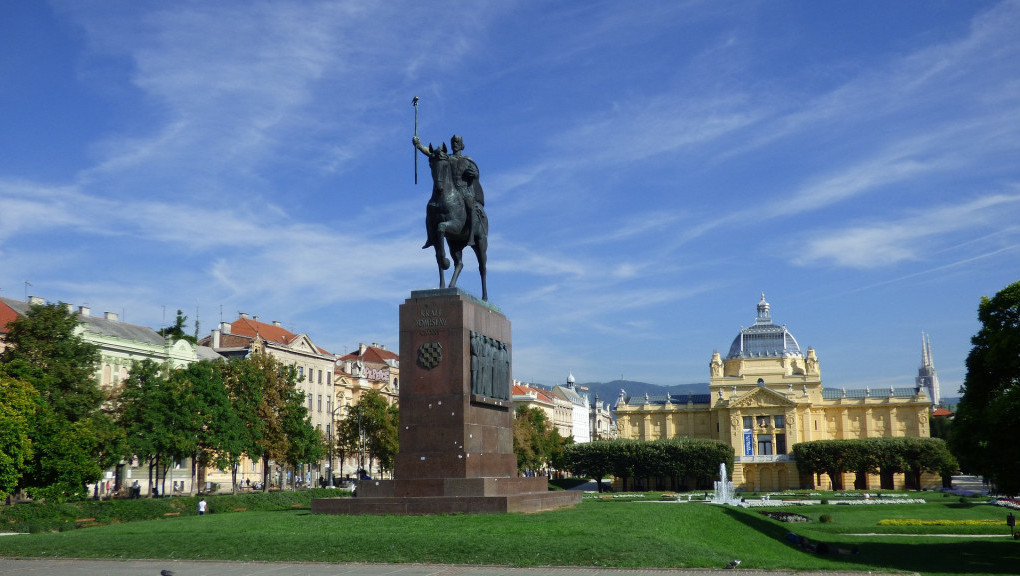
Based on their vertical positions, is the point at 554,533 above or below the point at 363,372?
below

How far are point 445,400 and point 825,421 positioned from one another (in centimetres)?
10761

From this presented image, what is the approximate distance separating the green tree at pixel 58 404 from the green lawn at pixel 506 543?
15821 millimetres

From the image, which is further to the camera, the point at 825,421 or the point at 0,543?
the point at 825,421

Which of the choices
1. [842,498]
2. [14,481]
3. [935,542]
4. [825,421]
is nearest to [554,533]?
[935,542]

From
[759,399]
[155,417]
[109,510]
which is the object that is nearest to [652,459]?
[759,399]

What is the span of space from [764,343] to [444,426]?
373 feet

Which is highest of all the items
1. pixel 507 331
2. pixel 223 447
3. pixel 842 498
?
pixel 507 331

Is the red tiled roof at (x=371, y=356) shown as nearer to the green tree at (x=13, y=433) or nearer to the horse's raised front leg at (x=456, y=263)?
the green tree at (x=13, y=433)

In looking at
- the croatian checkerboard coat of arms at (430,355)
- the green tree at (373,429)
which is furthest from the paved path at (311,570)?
the green tree at (373,429)

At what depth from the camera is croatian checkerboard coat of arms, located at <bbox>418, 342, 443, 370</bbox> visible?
26.4 m

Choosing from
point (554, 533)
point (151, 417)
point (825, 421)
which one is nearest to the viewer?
point (554, 533)

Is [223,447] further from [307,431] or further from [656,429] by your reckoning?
[656,429]

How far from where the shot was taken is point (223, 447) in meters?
55.2

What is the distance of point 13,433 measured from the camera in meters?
37.8
